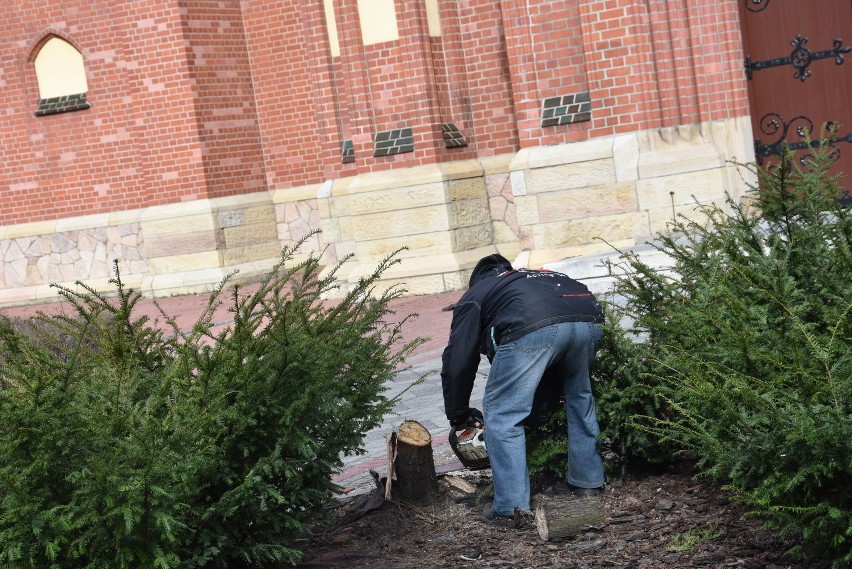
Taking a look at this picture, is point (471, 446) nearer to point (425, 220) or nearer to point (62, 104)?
point (425, 220)

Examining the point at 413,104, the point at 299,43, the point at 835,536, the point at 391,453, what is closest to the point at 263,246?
the point at 299,43

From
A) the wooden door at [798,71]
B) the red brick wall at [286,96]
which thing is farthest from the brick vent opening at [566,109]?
the red brick wall at [286,96]

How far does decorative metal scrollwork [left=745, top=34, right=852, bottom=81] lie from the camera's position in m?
11.7

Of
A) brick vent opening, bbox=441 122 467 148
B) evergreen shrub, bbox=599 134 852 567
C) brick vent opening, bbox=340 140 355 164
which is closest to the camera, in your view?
evergreen shrub, bbox=599 134 852 567

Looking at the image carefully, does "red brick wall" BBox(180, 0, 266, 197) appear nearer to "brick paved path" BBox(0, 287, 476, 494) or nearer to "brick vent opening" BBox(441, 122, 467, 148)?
"brick paved path" BBox(0, 287, 476, 494)

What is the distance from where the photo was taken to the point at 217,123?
16.2 m

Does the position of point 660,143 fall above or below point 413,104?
below

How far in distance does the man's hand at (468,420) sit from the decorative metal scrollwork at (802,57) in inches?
329

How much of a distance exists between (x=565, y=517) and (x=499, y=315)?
0.93 m

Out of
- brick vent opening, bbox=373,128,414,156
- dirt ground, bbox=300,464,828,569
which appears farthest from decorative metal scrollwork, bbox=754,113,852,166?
dirt ground, bbox=300,464,828,569

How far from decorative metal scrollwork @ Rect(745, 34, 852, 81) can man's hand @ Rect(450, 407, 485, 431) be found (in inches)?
329

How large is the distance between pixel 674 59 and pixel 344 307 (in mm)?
7882

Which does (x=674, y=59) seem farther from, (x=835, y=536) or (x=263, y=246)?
(x=835, y=536)

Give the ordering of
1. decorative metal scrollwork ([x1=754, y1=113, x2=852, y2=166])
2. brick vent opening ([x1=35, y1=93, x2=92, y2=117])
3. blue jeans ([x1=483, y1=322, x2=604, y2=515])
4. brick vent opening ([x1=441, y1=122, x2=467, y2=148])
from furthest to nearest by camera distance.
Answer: brick vent opening ([x1=35, y1=93, x2=92, y2=117]) → brick vent opening ([x1=441, y1=122, x2=467, y2=148]) → decorative metal scrollwork ([x1=754, y1=113, x2=852, y2=166]) → blue jeans ([x1=483, y1=322, x2=604, y2=515])
